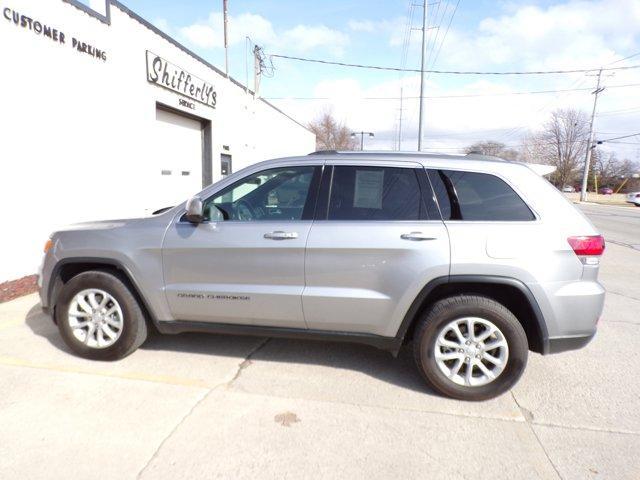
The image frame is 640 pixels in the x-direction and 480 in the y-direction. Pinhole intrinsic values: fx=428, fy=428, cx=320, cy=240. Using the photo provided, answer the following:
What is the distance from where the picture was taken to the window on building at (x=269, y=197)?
3.43m

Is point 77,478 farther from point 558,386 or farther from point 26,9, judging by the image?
point 26,9

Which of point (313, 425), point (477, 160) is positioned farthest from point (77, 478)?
point (477, 160)

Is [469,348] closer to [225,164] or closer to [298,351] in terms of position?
[298,351]

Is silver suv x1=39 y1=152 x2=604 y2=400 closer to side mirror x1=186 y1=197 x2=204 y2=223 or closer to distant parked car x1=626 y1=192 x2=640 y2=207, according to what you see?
side mirror x1=186 y1=197 x2=204 y2=223

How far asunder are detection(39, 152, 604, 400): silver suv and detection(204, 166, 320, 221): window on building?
1 cm

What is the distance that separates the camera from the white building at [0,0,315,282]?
569cm

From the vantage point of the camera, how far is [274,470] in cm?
238

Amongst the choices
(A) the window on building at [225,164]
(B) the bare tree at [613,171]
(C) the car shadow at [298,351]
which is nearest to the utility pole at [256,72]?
(A) the window on building at [225,164]

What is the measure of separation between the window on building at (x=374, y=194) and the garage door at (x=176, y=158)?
7.06 meters

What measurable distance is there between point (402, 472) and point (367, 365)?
1.30 meters

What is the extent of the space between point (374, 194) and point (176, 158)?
875 cm

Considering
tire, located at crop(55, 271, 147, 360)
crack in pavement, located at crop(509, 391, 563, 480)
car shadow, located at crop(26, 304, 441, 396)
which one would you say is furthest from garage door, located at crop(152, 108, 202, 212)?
crack in pavement, located at crop(509, 391, 563, 480)

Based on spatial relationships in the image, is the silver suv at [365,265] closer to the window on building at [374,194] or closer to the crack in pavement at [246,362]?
the window on building at [374,194]

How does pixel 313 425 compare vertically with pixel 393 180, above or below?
below
